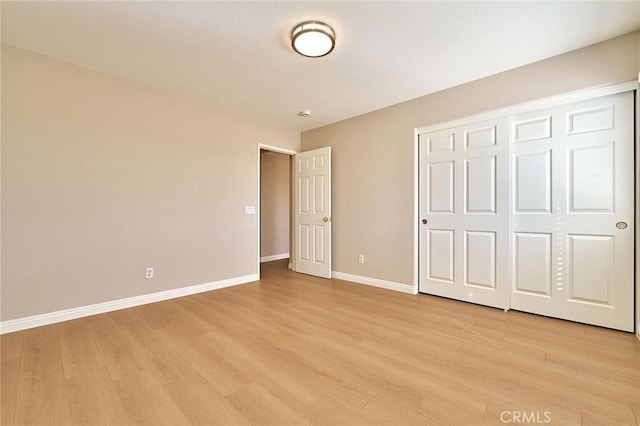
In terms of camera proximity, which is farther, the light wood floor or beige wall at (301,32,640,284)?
beige wall at (301,32,640,284)

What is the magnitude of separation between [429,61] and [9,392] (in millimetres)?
3961

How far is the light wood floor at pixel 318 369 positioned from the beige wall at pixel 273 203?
3406 millimetres

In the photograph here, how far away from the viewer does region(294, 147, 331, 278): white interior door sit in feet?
14.5

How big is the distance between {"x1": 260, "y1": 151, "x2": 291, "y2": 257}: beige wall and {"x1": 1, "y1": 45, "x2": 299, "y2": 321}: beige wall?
2.15m

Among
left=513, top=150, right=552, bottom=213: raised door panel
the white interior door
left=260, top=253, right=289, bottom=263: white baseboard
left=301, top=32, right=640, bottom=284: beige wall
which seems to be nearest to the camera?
left=301, top=32, right=640, bottom=284: beige wall

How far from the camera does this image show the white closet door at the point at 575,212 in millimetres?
2352

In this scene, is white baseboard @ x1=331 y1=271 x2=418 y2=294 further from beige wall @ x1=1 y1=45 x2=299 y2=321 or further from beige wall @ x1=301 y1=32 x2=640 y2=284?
beige wall @ x1=1 y1=45 x2=299 y2=321

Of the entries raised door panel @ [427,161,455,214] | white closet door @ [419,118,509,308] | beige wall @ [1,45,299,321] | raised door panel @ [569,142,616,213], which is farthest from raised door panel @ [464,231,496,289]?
beige wall @ [1,45,299,321]

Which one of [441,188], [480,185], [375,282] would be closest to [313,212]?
[375,282]

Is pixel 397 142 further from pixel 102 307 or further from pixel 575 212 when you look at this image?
pixel 102 307

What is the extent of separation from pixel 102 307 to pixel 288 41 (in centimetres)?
321

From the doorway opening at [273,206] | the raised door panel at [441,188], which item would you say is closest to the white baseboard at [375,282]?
the raised door panel at [441,188]

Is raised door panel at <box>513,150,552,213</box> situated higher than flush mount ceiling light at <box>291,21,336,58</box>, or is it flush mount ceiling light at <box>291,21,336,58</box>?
flush mount ceiling light at <box>291,21,336,58</box>

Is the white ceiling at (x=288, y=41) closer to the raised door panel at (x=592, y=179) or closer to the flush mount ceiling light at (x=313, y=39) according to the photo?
the flush mount ceiling light at (x=313, y=39)
